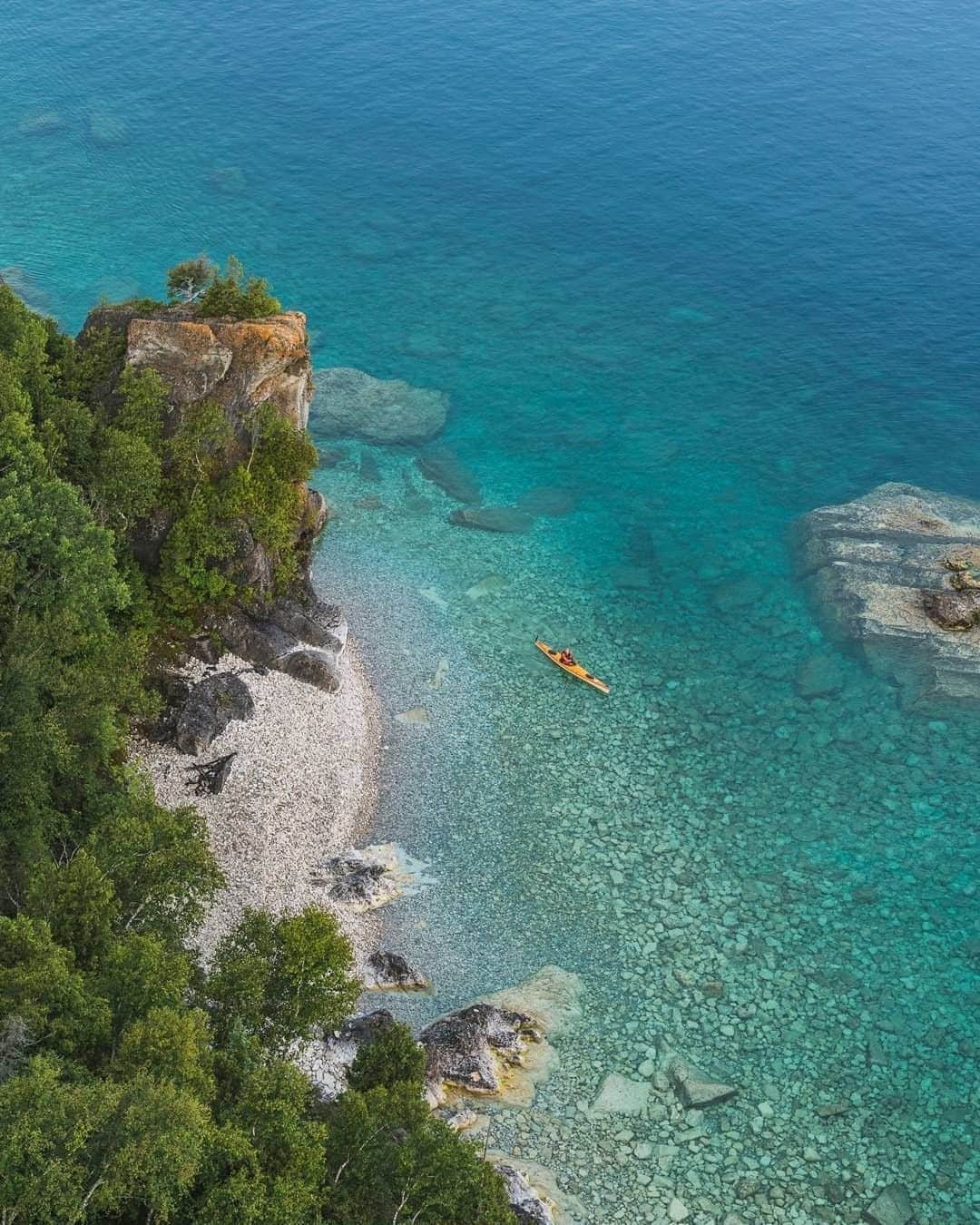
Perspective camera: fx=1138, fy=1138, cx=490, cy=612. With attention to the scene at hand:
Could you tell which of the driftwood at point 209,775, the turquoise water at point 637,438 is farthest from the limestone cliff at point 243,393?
the driftwood at point 209,775

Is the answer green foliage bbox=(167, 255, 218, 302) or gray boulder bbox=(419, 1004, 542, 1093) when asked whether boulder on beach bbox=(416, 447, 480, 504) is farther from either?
gray boulder bbox=(419, 1004, 542, 1093)

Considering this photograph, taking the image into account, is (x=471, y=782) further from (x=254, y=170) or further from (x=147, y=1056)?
(x=254, y=170)

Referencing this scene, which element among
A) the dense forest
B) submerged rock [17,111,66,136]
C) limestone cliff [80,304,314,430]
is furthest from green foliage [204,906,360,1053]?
submerged rock [17,111,66,136]

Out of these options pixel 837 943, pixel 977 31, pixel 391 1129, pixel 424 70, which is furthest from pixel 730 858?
pixel 977 31

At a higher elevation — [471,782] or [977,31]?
[977,31]

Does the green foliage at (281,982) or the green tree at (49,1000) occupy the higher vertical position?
the green tree at (49,1000)

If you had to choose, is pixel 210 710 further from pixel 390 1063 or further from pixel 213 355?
pixel 390 1063

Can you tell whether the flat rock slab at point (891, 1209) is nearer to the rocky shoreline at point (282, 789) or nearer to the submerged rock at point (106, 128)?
the rocky shoreline at point (282, 789)
